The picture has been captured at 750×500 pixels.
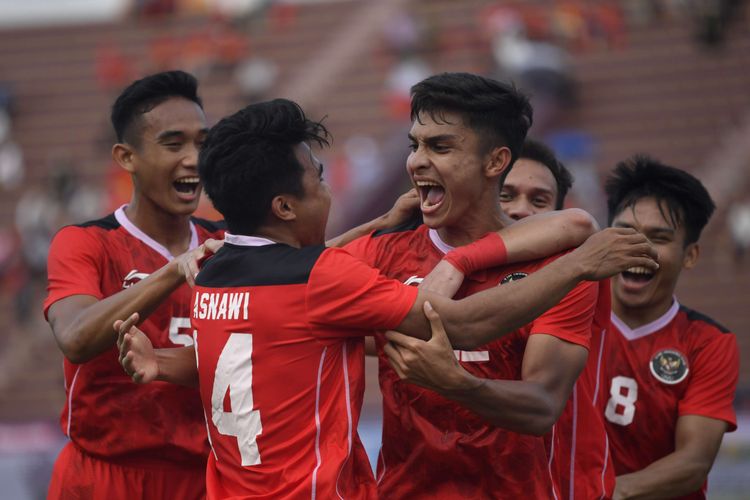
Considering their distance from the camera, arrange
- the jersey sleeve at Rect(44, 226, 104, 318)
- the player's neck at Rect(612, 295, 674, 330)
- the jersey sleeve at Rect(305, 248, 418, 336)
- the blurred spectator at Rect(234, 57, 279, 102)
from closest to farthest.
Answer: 1. the jersey sleeve at Rect(305, 248, 418, 336)
2. the jersey sleeve at Rect(44, 226, 104, 318)
3. the player's neck at Rect(612, 295, 674, 330)
4. the blurred spectator at Rect(234, 57, 279, 102)

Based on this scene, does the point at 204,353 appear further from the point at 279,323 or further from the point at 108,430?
the point at 108,430

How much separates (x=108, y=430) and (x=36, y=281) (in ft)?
45.0

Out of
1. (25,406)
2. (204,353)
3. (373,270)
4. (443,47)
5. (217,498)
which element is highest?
(443,47)

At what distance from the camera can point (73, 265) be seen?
15.9 feet

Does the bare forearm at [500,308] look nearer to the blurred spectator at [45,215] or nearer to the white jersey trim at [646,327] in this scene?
the white jersey trim at [646,327]

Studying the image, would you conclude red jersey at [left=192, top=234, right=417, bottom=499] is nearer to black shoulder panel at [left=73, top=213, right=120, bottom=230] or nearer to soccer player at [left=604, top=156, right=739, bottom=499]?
black shoulder panel at [left=73, top=213, right=120, bottom=230]

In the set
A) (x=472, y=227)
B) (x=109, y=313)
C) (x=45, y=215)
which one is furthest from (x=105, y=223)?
(x=45, y=215)

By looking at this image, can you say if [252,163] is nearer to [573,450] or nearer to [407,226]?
[407,226]

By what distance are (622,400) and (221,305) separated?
2.41 metres

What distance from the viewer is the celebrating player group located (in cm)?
392

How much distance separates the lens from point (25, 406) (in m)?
16.9

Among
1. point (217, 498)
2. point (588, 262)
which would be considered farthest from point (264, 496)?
point (588, 262)

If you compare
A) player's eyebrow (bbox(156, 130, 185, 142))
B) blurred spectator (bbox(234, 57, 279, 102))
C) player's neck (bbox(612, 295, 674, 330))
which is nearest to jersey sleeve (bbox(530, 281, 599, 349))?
Result: player's neck (bbox(612, 295, 674, 330))

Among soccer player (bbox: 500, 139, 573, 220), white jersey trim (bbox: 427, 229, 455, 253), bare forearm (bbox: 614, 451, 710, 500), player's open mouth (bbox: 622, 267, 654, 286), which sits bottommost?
bare forearm (bbox: 614, 451, 710, 500)
